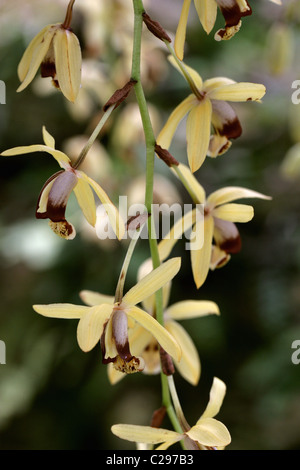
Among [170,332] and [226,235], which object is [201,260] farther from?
[170,332]

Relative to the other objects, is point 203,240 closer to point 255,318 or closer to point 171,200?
point 171,200

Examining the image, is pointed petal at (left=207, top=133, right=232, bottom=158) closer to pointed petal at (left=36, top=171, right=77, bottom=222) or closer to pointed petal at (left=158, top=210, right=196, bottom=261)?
pointed petal at (left=158, top=210, right=196, bottom=261)

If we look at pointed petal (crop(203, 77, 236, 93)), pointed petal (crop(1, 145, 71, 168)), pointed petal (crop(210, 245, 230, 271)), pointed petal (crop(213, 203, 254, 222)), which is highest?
pointed petal (crop(203, 77, 236, 93))

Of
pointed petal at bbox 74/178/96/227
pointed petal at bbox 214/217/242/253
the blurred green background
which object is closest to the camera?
pointed petal at bbox 74/178/96/227

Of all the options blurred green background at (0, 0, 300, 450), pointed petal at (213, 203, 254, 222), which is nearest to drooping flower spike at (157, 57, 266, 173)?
pointed petal at (213, 203, 254, 222)

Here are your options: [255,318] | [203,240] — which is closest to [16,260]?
[255,318]

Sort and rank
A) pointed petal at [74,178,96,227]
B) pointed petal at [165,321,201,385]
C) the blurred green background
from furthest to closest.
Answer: the blurred green background, pointed petal at [165,321,201,385], pointed petal at [74,178,96,227]

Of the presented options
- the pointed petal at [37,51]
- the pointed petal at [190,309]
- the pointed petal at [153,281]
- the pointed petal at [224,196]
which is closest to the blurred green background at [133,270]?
the pointed petal at [190,309]
